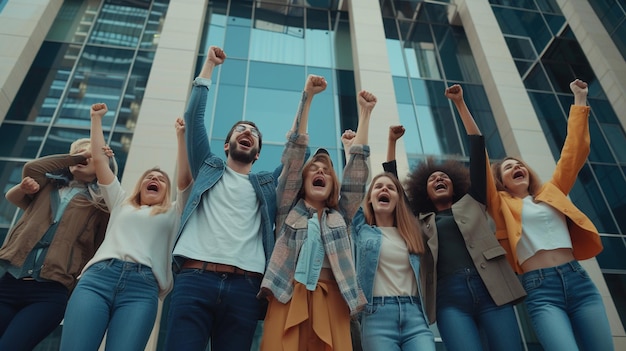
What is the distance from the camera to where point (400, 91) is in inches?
411

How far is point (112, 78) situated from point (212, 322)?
861 centimetres

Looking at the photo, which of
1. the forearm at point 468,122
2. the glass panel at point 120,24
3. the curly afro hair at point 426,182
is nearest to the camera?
the forearm at point 468,122

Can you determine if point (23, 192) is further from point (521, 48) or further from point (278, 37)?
point (521, 48)

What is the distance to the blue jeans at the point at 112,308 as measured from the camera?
2533 mm

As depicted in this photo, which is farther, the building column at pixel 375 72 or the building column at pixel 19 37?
the building column at pixel 375 72

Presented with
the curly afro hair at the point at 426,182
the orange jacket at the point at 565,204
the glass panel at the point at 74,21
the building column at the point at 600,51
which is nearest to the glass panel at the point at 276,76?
the glass panel at the point at 74,21

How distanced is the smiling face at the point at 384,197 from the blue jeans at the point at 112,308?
1967mm

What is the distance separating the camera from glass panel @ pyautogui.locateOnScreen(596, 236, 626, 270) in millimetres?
7871

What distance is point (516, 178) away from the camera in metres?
3.78

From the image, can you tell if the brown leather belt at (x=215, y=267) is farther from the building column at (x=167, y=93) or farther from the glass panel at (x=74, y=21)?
the glass panel at (x=74, y=21)

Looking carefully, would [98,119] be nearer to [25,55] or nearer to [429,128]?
[25,55]

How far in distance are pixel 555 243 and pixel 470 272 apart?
785 millimetres

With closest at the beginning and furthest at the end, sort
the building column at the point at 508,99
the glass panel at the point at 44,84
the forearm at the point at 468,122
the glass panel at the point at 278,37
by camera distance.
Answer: the forearm at the point at 468,122 → the building column at the point at 508,99 → the glass panel at the point at 44,84 → the glass panel at the point at 278,37

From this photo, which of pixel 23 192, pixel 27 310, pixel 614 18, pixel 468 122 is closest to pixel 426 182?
pixel 468 122
